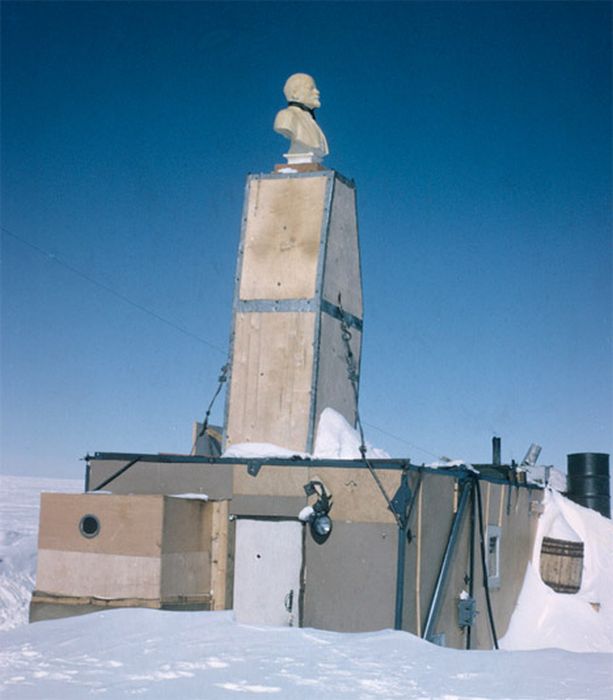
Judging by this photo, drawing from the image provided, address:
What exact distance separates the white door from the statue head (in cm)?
725

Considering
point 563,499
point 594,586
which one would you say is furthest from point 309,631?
point 563,499

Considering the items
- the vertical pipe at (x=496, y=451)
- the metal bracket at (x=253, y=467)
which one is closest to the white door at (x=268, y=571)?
the metal bracket at (x=253, y=467)

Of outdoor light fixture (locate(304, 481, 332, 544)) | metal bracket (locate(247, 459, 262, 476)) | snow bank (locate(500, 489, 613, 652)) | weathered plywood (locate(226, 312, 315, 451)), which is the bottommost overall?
snow bank (locate(500, 489, 613, 652))

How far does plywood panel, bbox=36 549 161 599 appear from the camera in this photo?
38.3ft

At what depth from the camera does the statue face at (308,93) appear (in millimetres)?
15766

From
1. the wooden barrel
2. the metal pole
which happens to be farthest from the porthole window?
the wooden barrel

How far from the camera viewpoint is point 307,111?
1586 centimetres

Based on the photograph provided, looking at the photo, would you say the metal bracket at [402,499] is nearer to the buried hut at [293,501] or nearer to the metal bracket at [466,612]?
the buried hut at [293,501]

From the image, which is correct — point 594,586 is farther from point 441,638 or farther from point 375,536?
point 375,536

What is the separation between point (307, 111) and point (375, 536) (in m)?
7.60

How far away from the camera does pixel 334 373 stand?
14.5m

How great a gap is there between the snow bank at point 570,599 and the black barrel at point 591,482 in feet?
5.05

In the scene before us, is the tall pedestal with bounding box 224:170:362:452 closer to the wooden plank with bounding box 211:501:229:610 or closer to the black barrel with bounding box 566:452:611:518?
the wooden plank with bounding box 211:501:229:610

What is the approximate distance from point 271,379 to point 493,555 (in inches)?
197
